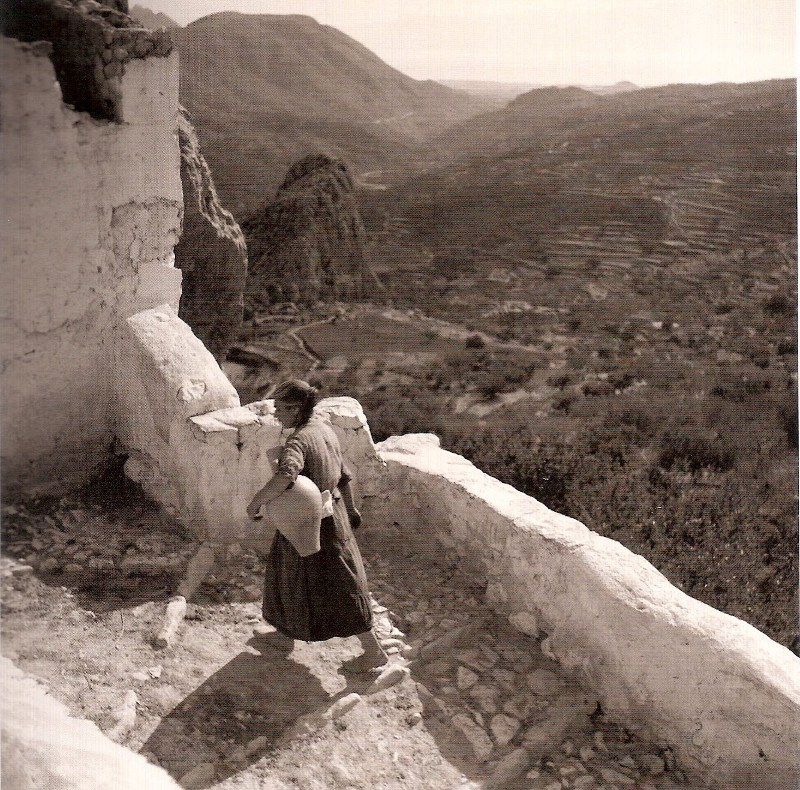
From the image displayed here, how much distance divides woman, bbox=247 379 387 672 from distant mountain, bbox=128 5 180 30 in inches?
74.5

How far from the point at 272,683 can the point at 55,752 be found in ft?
2.96

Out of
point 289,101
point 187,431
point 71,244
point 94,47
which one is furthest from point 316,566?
point 289,101

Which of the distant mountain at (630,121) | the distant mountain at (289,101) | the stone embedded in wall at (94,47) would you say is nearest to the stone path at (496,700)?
the stone embedded in wall at (94,47)

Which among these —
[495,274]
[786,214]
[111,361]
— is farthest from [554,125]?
[111,361]

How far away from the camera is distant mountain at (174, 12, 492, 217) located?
460 cm

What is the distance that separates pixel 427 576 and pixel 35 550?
1727 millimetres

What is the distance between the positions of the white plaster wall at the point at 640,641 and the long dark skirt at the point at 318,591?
2.61ft

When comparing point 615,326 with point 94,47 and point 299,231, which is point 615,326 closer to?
point 299,231

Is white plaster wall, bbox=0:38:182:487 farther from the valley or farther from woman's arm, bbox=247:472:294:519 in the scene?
woman's arm, bbox=247:472:294:519

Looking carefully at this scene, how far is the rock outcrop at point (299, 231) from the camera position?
41.9 feet

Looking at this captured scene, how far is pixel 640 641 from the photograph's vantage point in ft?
9.75

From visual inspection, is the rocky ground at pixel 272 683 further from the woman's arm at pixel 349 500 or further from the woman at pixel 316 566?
the woman's arm at pixel 349 500

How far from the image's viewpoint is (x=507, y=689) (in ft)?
10.5

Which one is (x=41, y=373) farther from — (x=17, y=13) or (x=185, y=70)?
(x=185, y=70)
